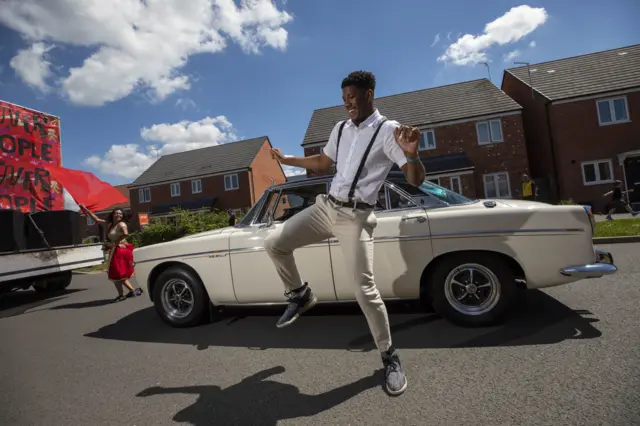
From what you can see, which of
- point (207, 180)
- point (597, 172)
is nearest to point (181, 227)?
point (207, 180)

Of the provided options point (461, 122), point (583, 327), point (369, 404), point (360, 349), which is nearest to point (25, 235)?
point (360, 349)

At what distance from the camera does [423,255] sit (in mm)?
3539

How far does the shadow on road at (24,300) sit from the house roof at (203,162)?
23.5 m

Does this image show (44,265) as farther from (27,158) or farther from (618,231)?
(618,231)

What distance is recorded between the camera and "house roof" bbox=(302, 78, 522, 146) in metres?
22.4

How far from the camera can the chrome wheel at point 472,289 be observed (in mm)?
3461

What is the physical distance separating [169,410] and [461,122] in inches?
906

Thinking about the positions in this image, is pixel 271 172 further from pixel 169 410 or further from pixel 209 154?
pixel 169 410

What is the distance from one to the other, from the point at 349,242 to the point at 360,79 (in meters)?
1.16

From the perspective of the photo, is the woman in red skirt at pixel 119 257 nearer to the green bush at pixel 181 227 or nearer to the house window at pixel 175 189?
the green bush at pixel 181 227

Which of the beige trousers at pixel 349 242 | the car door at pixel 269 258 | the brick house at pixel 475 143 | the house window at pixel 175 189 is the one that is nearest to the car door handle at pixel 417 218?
the car door at pixel 269 258

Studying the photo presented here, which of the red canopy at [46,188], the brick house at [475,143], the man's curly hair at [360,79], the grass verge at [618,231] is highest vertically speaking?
the brick house at [475,143]

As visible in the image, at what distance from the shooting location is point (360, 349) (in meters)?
3.26

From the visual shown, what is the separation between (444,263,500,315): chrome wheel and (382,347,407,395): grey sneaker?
1.25 meters
